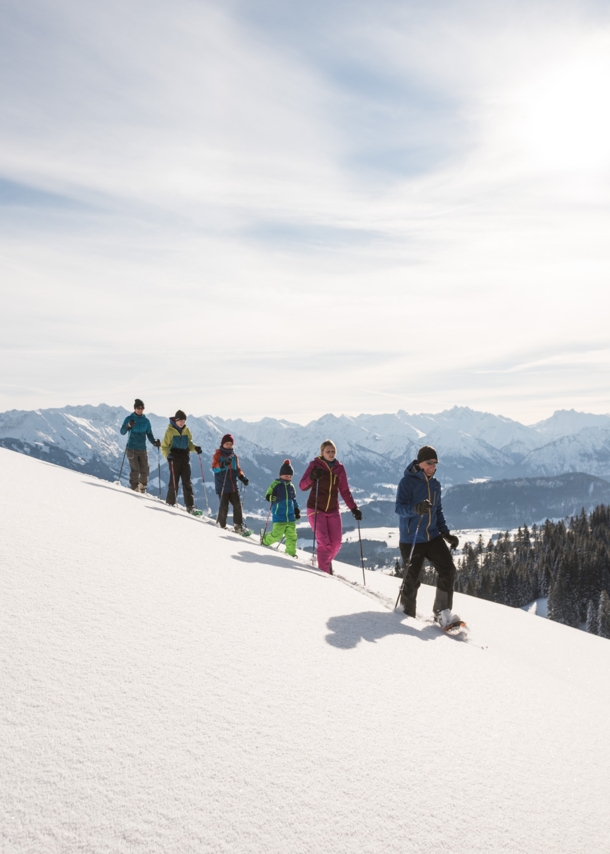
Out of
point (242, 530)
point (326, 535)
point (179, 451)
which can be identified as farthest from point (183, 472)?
point (326, 535)

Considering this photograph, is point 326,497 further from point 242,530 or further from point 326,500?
point 242,530

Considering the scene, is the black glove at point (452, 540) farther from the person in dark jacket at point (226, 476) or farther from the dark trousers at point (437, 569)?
the person in dark jacket at point (226, 476)

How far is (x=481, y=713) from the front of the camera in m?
4.25

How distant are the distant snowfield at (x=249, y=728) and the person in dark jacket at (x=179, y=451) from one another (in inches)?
369

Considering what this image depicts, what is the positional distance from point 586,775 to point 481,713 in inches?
32.2

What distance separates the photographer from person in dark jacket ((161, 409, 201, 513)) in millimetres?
15406

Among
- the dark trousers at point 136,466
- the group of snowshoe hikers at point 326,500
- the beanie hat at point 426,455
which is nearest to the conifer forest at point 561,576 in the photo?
the dark trousers at point 136,466

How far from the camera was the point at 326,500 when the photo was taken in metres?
11.0

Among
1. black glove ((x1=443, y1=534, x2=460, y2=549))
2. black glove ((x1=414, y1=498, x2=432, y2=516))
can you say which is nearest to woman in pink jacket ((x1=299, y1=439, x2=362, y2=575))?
black glove ((x1=443, y1=534, x2=460, y2=549))

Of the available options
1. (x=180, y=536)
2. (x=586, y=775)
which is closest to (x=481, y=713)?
(x=586, y=775)

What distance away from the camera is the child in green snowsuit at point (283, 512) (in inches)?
489

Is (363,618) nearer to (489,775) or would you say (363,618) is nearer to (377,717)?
(377,717)

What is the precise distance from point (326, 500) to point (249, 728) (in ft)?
25.9

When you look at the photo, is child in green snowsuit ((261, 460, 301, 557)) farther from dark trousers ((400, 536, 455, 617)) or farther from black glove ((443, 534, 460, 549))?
black glove ((443, 534, 460, 549))
